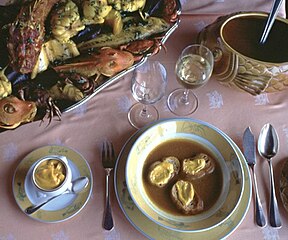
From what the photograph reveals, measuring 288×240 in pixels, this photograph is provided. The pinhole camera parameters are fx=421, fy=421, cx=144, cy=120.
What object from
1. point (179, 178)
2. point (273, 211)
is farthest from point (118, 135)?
point (273, 211)

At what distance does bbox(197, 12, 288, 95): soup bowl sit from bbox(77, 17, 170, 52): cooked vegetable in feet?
0.39

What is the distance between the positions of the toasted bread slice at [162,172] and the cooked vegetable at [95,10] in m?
0.39

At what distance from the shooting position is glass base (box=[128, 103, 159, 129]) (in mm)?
1044

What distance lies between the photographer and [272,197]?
0.96m

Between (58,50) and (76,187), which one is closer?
(76,187)

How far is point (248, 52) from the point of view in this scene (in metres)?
1.05

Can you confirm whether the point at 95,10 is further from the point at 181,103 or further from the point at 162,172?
the point at 162,172

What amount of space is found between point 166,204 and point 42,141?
326 millimetres

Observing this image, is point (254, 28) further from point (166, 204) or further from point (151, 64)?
point (166, 204)

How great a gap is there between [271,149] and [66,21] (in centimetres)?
58

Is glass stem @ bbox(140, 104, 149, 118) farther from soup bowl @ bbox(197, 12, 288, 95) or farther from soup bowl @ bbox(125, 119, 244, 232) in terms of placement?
soup bowl @ bbox(197, 12, 288, 95)

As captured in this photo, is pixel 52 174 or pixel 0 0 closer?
pixel 52 174

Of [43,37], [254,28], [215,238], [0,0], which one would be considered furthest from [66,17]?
[215,238]

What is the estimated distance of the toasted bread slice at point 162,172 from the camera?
94 centimetres
